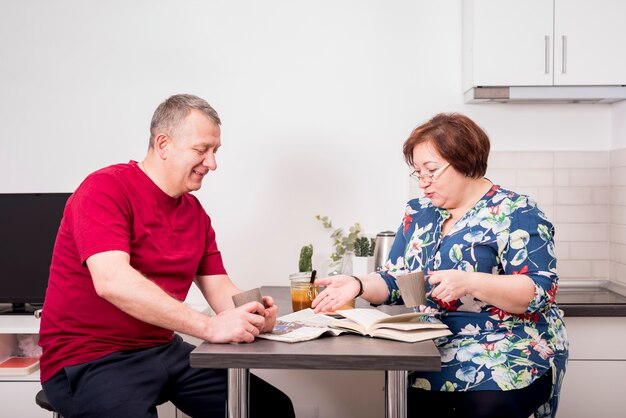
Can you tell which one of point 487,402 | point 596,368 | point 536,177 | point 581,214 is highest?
point 536,177

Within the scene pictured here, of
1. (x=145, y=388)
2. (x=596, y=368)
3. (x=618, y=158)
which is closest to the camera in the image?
(x=145, y=388)

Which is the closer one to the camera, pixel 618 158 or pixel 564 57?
pixel 564 57

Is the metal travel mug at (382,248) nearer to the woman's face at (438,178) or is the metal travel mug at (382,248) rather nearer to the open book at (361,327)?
the woman's face at (438,178)

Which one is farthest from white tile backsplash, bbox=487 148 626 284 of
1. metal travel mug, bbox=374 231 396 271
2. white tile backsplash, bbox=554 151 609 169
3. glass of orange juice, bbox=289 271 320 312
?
glass of orange juice, bbox=289 271 320 312

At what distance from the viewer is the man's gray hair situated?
7.41 feet

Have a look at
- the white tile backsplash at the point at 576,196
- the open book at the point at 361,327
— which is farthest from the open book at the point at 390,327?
the white tile backsplash at the point at 576,196

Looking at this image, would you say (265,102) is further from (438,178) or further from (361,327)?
(361,327)

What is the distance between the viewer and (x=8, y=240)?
3.21 metres

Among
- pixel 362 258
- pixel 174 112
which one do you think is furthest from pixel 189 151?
pixel 362 258

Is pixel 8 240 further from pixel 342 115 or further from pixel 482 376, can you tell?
pixel 482 376

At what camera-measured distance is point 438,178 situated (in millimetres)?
2262

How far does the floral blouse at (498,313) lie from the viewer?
2074 mm

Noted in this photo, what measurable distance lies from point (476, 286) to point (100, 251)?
1034mm

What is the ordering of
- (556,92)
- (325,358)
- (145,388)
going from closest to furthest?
(325,358) < (145,388) < (556,92)
